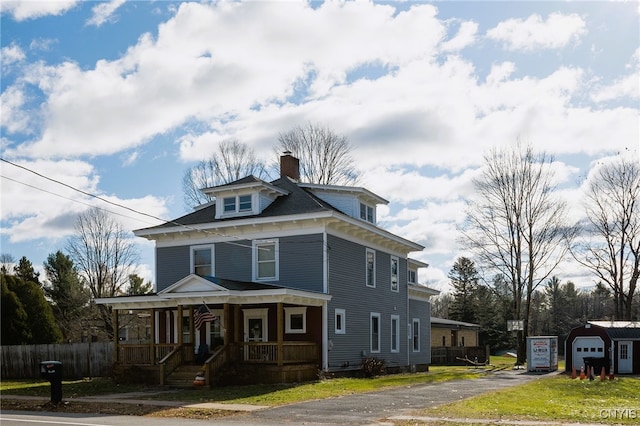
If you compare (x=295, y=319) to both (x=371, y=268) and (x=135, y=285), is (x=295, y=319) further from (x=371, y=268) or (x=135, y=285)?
(x=135, y=285)

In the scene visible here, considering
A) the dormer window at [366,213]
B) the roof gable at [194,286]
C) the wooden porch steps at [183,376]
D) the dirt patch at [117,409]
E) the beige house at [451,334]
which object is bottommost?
the beige house at [451,334]

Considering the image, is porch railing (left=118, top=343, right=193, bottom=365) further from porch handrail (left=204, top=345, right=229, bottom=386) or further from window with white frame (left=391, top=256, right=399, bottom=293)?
window with white frame (left=391, top=256, right=399, bottom=293)

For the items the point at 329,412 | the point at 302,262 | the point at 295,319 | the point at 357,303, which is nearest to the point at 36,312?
the point at 295,319

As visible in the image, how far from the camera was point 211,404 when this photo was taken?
2088cm

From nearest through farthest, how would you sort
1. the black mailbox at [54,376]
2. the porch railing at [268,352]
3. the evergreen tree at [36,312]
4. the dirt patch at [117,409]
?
the dirt patch at [117,409], the black mailbox at [54,376], the porch railing at [268,352], the evergreen tree at [36,312]

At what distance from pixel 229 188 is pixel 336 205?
541 centimetres

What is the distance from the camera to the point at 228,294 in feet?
90.3

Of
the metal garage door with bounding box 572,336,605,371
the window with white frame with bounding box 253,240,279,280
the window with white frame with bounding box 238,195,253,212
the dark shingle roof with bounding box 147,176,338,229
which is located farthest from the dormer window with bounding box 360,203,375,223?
the metal garage door with bounding box 572,336,605,371

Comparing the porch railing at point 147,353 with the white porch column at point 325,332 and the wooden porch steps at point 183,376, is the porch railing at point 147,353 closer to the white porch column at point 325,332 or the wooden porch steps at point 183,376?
the wooden porch steps at point 183,376

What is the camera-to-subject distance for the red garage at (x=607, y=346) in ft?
118

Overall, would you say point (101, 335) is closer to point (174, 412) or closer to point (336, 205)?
point (336, 205)

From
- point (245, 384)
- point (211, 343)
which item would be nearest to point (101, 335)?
point (211, 343)

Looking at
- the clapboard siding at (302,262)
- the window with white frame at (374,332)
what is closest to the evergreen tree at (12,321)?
the clapboard siding at (302,262)

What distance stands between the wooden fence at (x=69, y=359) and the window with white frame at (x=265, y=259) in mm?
9034
